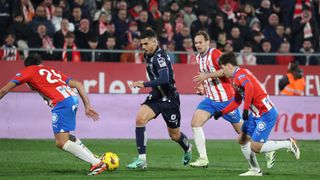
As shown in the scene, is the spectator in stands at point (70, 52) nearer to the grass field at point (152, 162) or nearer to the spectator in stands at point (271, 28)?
the grass field at point (152, 162)

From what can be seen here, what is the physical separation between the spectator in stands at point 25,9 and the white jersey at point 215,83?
8412 mm

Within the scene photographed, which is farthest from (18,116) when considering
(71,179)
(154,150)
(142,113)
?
(71,179)

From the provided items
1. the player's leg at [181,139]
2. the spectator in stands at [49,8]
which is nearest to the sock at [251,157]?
the player's leg at [181,139]

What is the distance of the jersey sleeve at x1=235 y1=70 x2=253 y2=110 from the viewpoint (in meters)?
12.2

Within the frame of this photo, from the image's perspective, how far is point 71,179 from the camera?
11750 mm

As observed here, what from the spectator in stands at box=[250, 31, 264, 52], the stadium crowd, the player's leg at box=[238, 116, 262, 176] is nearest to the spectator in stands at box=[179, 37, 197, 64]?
the stadium crowd

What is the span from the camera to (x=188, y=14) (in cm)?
2403

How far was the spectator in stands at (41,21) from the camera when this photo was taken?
2153 centimetres

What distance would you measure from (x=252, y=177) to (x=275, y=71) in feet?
35.6

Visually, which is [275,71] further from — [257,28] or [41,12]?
[41,12]

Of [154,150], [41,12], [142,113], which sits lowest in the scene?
[154,150]

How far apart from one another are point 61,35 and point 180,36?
3.42 m

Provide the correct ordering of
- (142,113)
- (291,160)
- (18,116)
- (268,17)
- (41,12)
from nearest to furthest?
1. (142,113)
2. (291,160)
3. (18,116)
4. (41,12)
5. (268,17)

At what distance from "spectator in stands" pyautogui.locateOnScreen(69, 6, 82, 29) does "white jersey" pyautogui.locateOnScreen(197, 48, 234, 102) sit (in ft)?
26.6
